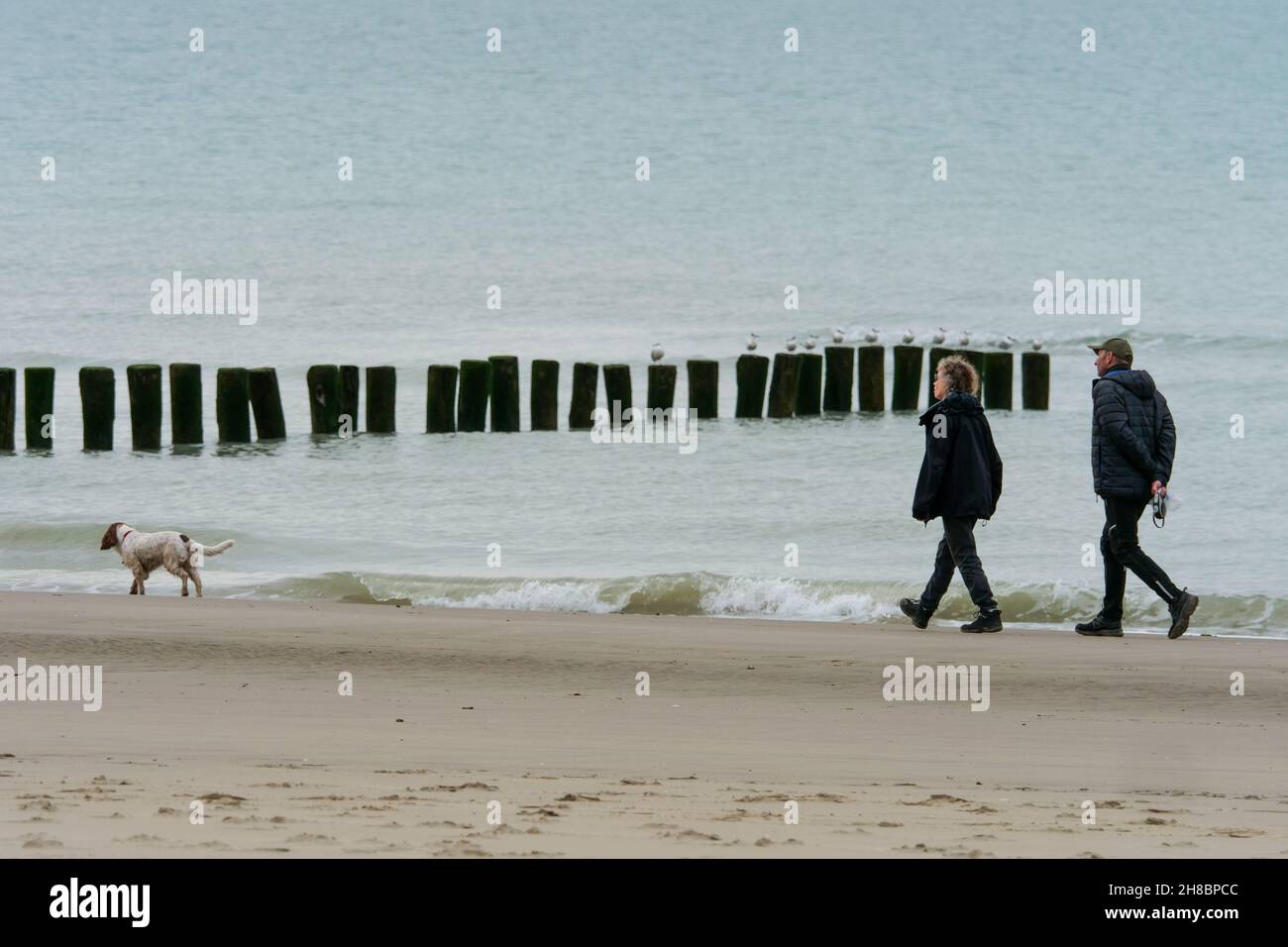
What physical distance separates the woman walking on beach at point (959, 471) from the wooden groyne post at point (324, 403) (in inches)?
448

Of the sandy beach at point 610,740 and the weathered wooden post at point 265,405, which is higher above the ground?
the weathered wooden post at point 265,405

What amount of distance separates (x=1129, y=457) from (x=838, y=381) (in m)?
13.1

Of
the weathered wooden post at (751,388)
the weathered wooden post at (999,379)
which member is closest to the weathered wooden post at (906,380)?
the weathered wooden post at (999,379)

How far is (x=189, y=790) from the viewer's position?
5207 mm

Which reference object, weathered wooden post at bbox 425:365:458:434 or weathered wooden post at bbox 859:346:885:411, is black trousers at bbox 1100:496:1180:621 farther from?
weathered wooden post at bbox 859:346:885:411

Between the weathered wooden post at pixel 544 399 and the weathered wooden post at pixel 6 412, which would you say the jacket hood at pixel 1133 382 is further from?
the weathered wooden post at pixel 6 412

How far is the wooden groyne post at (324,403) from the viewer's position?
766 inches

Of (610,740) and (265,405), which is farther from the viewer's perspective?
(265,405)

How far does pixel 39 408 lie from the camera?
18.8 m

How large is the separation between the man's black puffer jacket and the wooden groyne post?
39.4 ft
